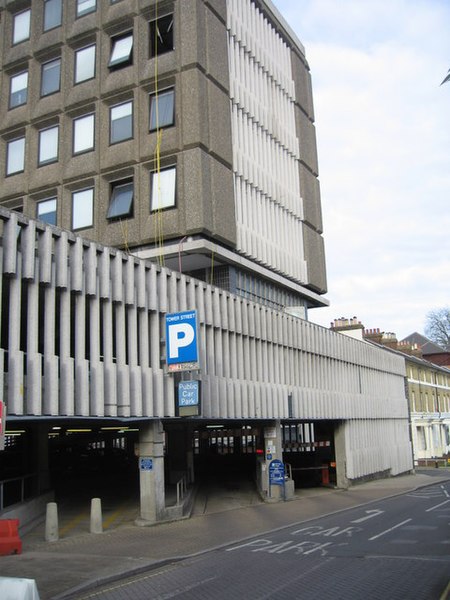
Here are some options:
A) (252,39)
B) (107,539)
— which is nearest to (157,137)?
(252,39)

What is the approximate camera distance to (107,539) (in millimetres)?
17766

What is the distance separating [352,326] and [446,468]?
48.1ft

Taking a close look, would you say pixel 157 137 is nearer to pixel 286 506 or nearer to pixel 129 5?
pixel 129 5

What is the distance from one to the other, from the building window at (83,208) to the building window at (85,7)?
32.3ft

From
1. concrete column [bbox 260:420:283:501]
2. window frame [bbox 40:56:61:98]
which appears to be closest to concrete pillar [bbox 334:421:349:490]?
concrete column [bbox 260:420:283:501]

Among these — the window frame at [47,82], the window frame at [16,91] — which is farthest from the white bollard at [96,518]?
the window frame at [16,91]

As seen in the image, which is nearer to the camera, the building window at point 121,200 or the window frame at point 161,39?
the building window at point 121,200

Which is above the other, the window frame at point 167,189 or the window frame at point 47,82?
the window frame at point 47,82

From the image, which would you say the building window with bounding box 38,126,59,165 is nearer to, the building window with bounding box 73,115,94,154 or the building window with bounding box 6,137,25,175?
the building window with bounding box 73,115,94,154

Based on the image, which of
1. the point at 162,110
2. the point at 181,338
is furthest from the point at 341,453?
the point at 162,110

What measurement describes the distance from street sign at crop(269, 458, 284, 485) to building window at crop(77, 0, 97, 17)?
24779 mm

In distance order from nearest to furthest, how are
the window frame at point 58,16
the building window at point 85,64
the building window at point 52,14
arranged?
the building window at point 85,64 < the window frame at point 58,16 < the building window at point 52,14

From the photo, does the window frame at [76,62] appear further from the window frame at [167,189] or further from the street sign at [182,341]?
the street sign at [182,341]

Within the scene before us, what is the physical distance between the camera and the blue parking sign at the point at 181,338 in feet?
70.4
